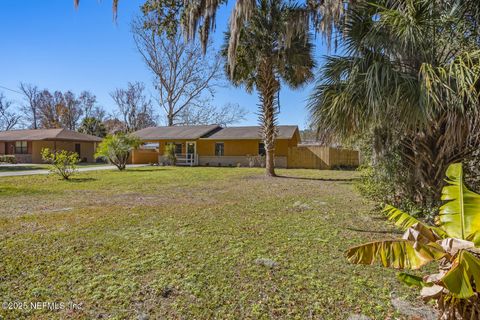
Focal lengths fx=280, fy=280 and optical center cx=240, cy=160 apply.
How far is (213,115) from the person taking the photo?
119 feet

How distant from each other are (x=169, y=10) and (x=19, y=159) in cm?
2976

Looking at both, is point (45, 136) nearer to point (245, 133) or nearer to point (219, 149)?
point (219, 149)

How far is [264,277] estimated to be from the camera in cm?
346

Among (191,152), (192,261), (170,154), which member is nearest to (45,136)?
(170,154)

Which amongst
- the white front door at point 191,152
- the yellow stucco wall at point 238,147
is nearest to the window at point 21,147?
the white front door at point 191,152

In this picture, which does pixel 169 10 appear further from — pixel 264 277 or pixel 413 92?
pixel 264 277

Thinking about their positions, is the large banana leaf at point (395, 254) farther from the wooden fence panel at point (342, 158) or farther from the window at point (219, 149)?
the window at point (219, 149)

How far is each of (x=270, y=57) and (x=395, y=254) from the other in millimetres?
12693

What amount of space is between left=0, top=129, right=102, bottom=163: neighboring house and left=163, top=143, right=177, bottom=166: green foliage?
36.5ft

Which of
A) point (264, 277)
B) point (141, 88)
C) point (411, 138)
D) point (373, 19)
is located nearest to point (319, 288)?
point (264, 277)

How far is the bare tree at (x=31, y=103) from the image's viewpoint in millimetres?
42906

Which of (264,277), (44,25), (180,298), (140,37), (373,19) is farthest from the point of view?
(140,37)

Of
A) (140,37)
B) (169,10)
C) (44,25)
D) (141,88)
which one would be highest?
(140,37)

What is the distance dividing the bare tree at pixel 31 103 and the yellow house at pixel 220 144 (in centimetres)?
2742
